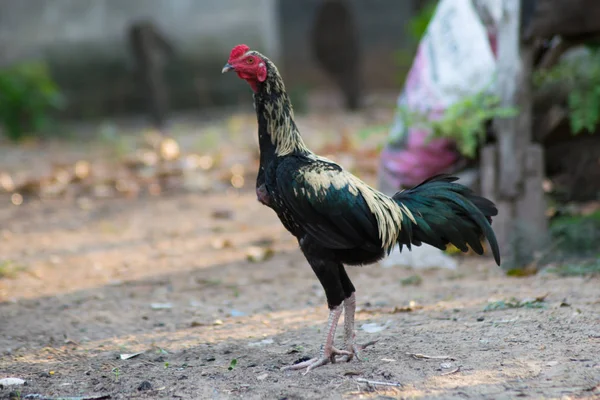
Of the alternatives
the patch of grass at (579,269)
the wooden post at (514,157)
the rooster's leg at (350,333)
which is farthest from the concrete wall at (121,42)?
the rooster's leg at (350,333)

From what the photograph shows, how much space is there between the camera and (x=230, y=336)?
187 inches

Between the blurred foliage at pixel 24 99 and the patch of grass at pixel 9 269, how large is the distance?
591 centimetres

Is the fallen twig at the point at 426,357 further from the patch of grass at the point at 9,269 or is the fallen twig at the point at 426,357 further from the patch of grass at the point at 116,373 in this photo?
the patch of grass at the point at 9,269

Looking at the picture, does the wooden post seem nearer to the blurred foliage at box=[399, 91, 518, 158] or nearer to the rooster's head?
the blurred foliage at box=[399, 91, 518, 158]

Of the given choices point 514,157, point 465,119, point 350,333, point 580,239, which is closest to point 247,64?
point 350,333

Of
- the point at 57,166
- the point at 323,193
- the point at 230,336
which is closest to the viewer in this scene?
the point at 323,193

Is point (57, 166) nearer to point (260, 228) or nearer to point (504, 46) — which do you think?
point (260, 228)

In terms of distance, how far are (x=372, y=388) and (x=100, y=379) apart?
56.0 inches

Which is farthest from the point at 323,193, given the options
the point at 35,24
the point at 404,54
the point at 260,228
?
the point at 35,24

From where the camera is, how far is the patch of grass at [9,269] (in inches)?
252

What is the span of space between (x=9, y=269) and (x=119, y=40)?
27.1 ft

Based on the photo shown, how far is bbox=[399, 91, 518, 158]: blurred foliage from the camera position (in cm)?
592

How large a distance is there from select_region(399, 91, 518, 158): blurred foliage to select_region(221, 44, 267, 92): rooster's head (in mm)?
2366

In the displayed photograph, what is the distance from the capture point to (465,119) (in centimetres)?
604
